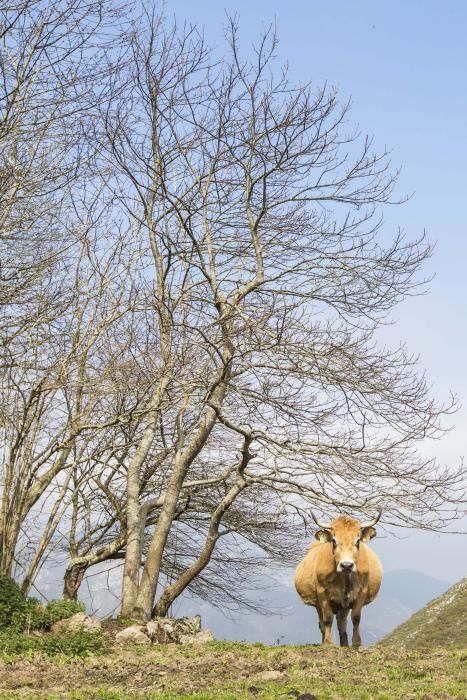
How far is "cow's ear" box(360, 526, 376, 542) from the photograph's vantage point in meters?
15.3

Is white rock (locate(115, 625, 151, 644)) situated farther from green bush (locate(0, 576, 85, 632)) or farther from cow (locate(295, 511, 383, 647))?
cow (locate(295, 511, 383, 647))

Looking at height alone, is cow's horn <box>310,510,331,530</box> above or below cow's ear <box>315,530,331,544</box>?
above

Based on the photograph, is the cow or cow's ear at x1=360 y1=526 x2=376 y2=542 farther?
cow's ear at x1=360 y1=526 x2=376 y2=542

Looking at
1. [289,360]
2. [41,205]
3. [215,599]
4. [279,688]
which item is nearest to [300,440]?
[289,360]

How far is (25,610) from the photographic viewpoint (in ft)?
52.9

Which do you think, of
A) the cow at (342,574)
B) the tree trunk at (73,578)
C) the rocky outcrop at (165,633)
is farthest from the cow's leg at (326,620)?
the tree trunk at (73,578)

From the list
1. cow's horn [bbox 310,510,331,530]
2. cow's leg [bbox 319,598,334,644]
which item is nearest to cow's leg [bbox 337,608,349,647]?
cow's leg [bbox 319,598,334,644]

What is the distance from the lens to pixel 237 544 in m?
23.5

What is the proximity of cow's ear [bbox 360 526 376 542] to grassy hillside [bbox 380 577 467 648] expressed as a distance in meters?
13.8

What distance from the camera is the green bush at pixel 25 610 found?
15859 mm

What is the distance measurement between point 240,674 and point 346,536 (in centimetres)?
403

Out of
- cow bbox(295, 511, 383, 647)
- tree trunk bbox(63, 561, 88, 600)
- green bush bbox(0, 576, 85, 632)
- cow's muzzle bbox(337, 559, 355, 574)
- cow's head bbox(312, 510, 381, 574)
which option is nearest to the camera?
cow's muzzle bbox(337, 559, 355, 574)

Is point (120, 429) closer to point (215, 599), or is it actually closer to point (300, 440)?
point (300, 440)

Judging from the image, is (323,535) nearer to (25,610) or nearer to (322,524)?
(322,524)
